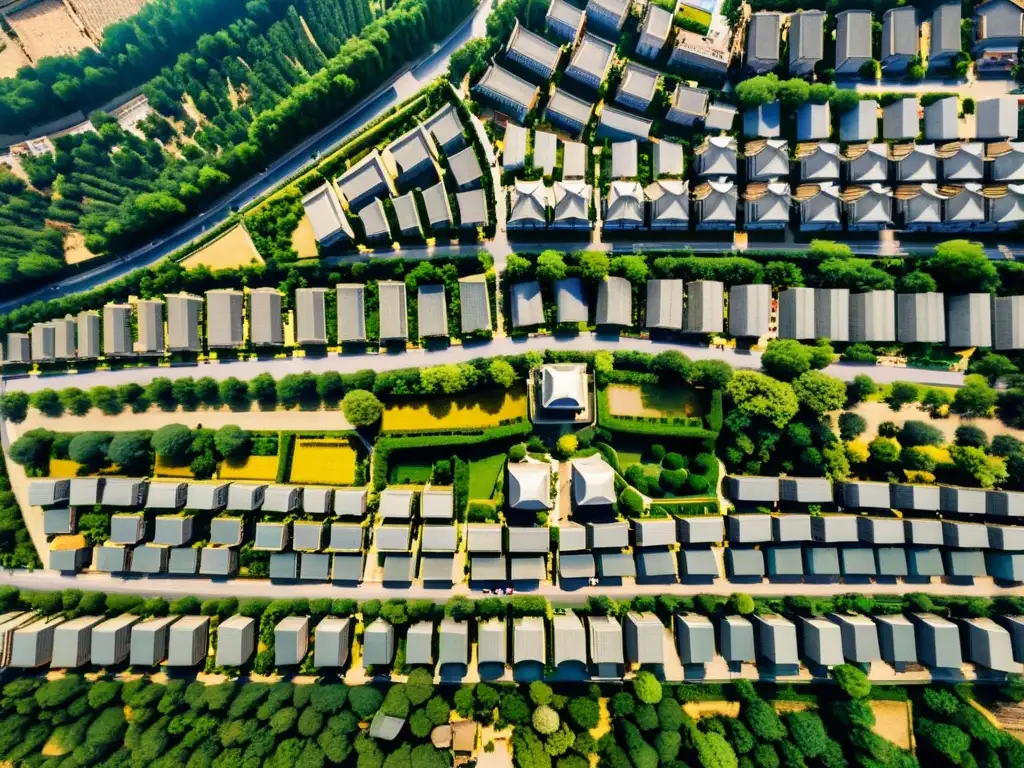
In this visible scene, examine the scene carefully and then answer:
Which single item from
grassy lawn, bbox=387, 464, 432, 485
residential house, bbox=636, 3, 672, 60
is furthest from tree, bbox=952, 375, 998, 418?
grassy lawn, bbox=387, 464, 432, 485

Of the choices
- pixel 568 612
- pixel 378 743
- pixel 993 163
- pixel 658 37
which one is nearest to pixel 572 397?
pixel 568 612

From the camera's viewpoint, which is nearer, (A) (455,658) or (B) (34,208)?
(A) (455,658)

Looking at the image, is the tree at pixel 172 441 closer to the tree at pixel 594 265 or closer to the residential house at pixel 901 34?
the tree at pixel 594 265

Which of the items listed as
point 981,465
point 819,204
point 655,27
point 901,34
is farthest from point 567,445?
point 901,34

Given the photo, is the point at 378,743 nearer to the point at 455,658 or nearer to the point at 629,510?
the point at 455,658

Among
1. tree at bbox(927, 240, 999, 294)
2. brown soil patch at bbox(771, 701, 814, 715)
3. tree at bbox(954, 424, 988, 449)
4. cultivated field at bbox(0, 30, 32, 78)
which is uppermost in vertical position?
cultivated field at bbox(0, 30, 32, 78)

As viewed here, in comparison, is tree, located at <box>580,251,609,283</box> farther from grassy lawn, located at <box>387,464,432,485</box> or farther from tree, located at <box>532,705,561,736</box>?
tree, located at <box>532,705,561,736</box>
